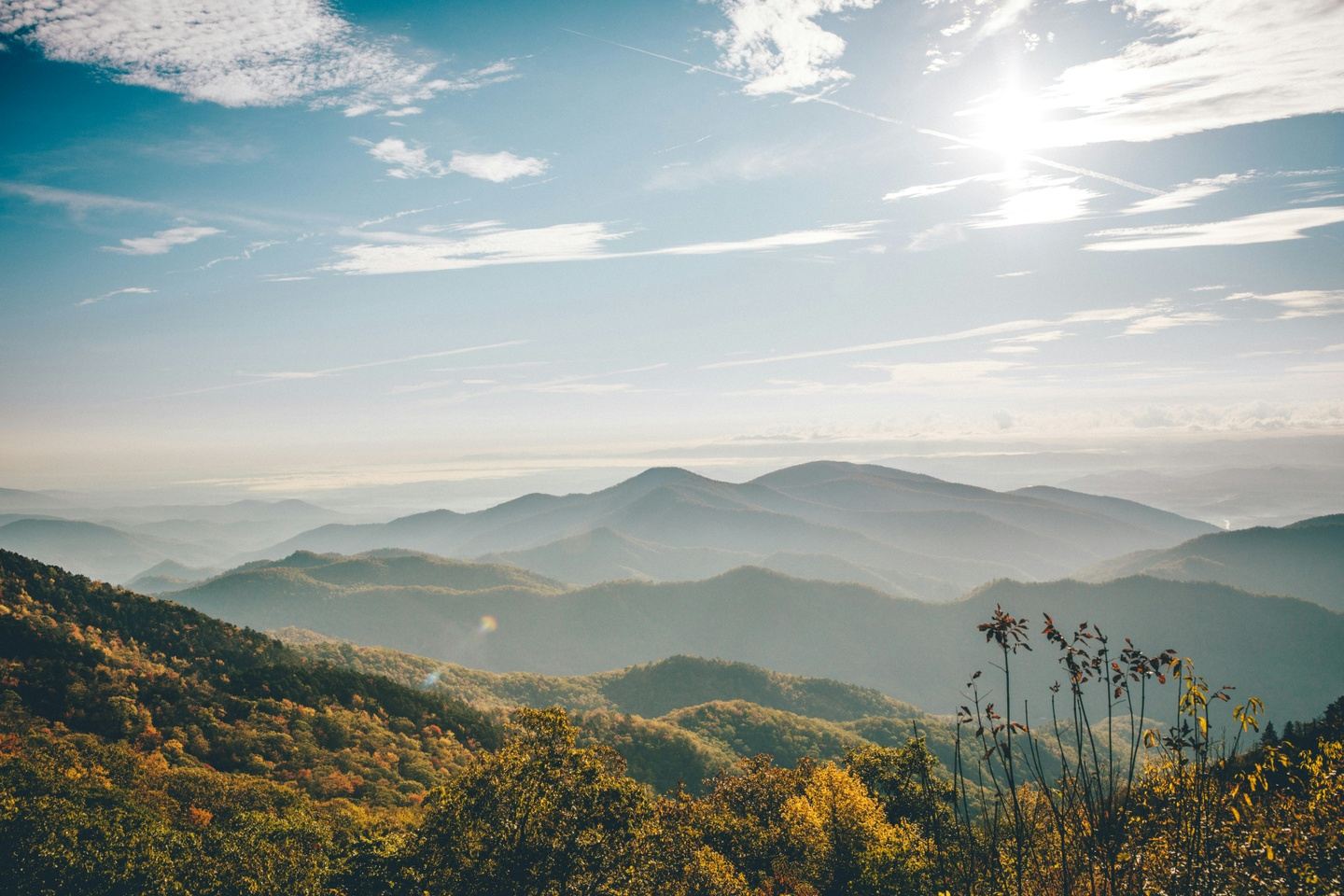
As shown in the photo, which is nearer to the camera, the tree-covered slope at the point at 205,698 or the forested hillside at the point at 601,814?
the forested hillside at the point at 601,814

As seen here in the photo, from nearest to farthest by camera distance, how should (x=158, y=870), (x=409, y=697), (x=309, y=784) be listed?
(x=158, y=870) → (x=309, y=784) → (x=409, y=697)

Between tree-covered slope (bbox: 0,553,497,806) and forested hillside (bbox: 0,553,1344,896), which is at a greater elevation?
forested hillside (bbox: 0,553,1344,896)

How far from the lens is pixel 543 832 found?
35.0 metres

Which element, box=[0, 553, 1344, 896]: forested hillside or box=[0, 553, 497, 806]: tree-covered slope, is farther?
box=[0, 553, 497, 806]: tree-covered slope

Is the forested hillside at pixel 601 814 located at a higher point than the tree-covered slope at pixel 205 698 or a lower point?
higher

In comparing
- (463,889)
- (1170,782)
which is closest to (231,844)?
(463,889)

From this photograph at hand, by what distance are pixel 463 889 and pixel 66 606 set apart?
168 meters

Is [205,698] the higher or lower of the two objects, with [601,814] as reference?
lower

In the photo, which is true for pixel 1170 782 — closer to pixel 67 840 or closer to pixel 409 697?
pixel 67 840

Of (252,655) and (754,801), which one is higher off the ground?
(754,801)

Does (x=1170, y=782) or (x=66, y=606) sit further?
(x=66, y=606)

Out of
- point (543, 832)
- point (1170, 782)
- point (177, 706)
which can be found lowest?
point (177, 706)

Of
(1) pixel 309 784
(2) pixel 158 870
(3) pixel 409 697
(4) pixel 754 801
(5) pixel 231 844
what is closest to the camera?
(2) pixel 158 870

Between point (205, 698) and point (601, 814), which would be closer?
point (601, 814)
